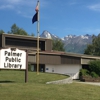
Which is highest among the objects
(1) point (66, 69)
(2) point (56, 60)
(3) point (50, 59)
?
(3) point (50, 59)

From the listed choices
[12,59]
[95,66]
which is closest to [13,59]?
[12,59]

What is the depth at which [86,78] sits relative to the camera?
31.5m

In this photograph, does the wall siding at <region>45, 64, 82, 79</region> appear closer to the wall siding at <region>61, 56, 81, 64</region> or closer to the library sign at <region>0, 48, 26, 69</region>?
the wall siding at <region>61, 56, 81, 64</region>

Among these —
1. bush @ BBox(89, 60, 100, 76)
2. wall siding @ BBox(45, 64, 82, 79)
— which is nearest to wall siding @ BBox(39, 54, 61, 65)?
wall siding @ BBox(45, 64, 82, 79)

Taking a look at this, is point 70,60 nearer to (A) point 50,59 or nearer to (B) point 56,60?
(B) point 56,60

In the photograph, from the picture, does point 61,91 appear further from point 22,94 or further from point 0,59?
point 0,59

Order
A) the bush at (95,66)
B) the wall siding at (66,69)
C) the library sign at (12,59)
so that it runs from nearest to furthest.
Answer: the library sign at (12,59)
the bush at (95,66)
the wall siding at (66,69)

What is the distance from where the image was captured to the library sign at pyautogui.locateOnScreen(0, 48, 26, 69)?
15062 millimetres

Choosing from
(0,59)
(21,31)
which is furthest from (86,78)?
(21,31)

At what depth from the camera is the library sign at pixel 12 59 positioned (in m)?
15.1

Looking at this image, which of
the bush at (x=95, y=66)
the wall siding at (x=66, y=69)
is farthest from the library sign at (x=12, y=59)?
the wall siding at (x=66, y=69)

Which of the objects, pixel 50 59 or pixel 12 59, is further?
pixel 50 59

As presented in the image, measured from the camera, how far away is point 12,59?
15281 millimetres

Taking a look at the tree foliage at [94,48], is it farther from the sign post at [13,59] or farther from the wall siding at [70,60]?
the sign post at [13,59]
